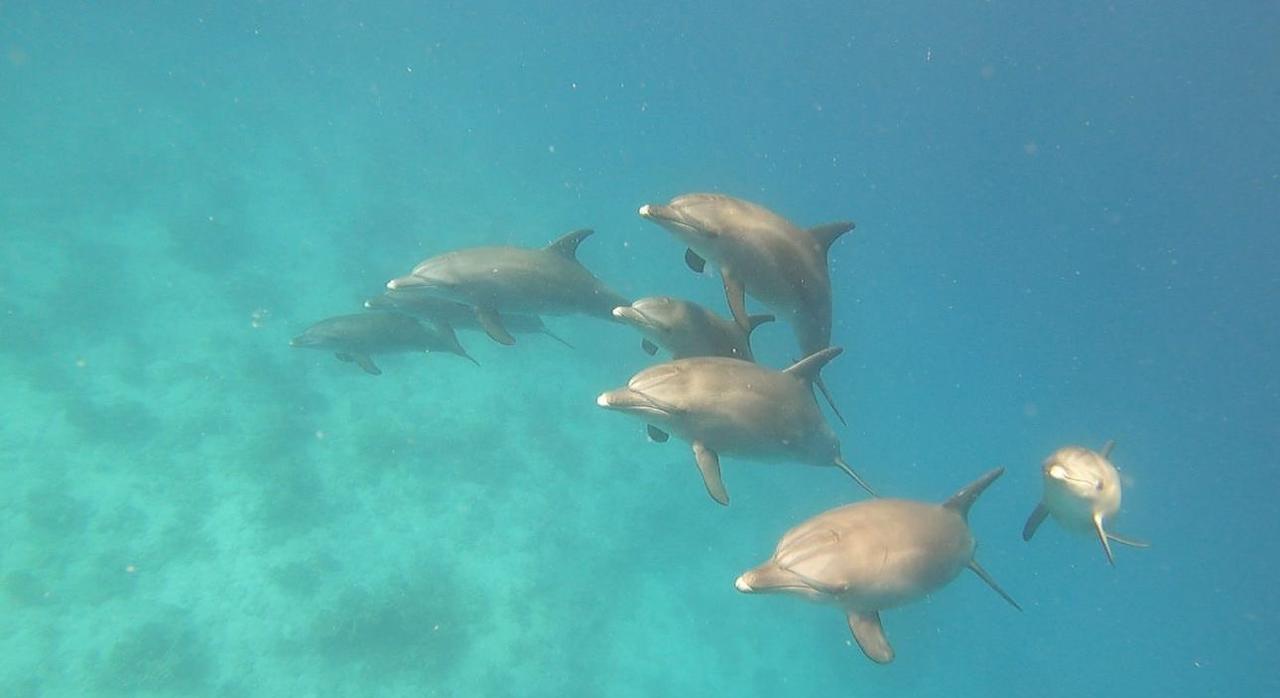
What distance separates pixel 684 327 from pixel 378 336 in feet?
22.0

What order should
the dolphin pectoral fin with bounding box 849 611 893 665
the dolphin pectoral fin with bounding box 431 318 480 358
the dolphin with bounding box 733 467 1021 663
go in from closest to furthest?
the dolphin with bounding box 733 467 1021 663
the dolphin pectoral fin with bounding box 849 611 893 665
the dolphin pectoral fin with bounding box 431 318 480 358

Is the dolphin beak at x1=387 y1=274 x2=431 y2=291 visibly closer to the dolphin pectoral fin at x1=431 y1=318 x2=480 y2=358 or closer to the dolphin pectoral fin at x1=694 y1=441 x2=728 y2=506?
the dolphin pectoral fin at x1=431 y1=318 x2=480 y2=358

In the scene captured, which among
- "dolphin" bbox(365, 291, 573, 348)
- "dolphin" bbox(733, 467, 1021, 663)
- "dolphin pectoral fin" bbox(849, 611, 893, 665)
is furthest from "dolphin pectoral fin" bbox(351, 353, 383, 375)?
"dolphin pectoral fin" bbox(849, 611, 893, 665)

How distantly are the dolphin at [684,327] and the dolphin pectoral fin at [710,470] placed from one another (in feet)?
3.40

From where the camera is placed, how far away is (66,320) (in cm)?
2020

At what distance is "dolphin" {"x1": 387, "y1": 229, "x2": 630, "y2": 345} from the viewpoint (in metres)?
8.92

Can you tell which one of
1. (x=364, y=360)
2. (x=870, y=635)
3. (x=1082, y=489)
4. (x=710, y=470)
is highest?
(x=710, y=470)

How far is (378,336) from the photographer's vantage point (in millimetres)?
12055

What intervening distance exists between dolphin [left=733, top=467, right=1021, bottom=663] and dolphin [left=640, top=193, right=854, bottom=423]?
1.83 m

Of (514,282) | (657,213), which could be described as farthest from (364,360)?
(657,213)

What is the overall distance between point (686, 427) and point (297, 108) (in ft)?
145

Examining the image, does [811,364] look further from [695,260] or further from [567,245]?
[567,245]

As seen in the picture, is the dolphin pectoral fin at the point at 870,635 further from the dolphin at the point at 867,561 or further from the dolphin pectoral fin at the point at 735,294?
the dolphin pectoral fin at the point at 735,294

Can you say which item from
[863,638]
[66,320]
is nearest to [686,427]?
[863,638]
